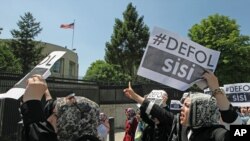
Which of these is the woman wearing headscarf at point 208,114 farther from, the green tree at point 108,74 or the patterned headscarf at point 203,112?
the green tree at point 108,74

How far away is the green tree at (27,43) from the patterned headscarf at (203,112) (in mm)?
52507

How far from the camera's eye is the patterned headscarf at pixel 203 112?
165 inches

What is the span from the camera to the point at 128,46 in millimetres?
60844

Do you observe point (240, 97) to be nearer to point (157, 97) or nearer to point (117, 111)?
point (157, 97)

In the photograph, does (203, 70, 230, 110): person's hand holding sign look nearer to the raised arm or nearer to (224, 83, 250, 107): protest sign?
the raised arm

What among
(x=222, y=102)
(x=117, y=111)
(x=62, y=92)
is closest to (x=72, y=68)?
(x=117, y=111)

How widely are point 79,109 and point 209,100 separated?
1.47 metres

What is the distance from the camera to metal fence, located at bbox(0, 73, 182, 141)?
56.2 ft

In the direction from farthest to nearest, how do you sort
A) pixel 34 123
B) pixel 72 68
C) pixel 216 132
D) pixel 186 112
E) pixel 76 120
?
pixel 72 68 → pixel 186 112 → pixel 216 132 → pixel 76 120 → pixel 34 123

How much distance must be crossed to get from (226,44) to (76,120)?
140ft

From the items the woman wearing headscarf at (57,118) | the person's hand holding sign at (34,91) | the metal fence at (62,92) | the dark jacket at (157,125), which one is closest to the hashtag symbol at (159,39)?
the dark jacket at (157,125)

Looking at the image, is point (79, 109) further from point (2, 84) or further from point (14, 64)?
point (14, 64)

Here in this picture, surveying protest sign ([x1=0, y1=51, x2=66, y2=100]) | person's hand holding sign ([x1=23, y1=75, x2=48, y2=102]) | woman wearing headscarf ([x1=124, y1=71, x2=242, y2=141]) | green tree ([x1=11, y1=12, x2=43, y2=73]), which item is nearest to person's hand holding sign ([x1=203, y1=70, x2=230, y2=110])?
woman wearing headscarf ([x1=124, y1=71, x2=242, y2=141])

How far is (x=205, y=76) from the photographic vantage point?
4.23 meters
